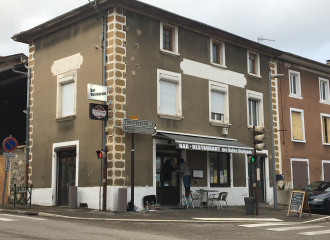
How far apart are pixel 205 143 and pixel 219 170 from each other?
3063 millimetres

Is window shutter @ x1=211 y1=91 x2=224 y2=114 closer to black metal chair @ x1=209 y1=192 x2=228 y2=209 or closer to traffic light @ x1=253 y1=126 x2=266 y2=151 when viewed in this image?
black metal chair @ x1=209 y1=192 x2=228 y2=209

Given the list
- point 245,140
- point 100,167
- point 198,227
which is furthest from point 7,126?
point 198,227

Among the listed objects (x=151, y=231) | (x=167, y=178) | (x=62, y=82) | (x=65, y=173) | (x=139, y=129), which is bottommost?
(x=151, y=231)

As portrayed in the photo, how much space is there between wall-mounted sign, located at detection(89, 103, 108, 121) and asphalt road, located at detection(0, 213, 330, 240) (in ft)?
14.8

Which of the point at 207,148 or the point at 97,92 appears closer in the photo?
the point at 97,92

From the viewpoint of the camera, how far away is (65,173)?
1891cm

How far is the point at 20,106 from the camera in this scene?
2666cm

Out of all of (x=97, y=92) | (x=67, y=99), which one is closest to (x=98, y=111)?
(x=97, y=92)

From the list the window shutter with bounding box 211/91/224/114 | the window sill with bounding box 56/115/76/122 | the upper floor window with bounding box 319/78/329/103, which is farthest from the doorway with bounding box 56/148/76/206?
the upper floor window with bounding box 319/78/329/103

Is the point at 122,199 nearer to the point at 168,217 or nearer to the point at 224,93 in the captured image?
the point at 168,217

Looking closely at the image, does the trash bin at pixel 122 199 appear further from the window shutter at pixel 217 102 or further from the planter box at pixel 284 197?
the planter box at pixel 284 197

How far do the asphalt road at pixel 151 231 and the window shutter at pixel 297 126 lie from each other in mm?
13374

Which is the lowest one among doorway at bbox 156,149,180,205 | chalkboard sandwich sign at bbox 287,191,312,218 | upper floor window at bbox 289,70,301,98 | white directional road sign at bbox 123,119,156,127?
chalkboard sandwich sign at bbox 287,191,312,218

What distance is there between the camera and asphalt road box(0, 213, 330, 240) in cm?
946
